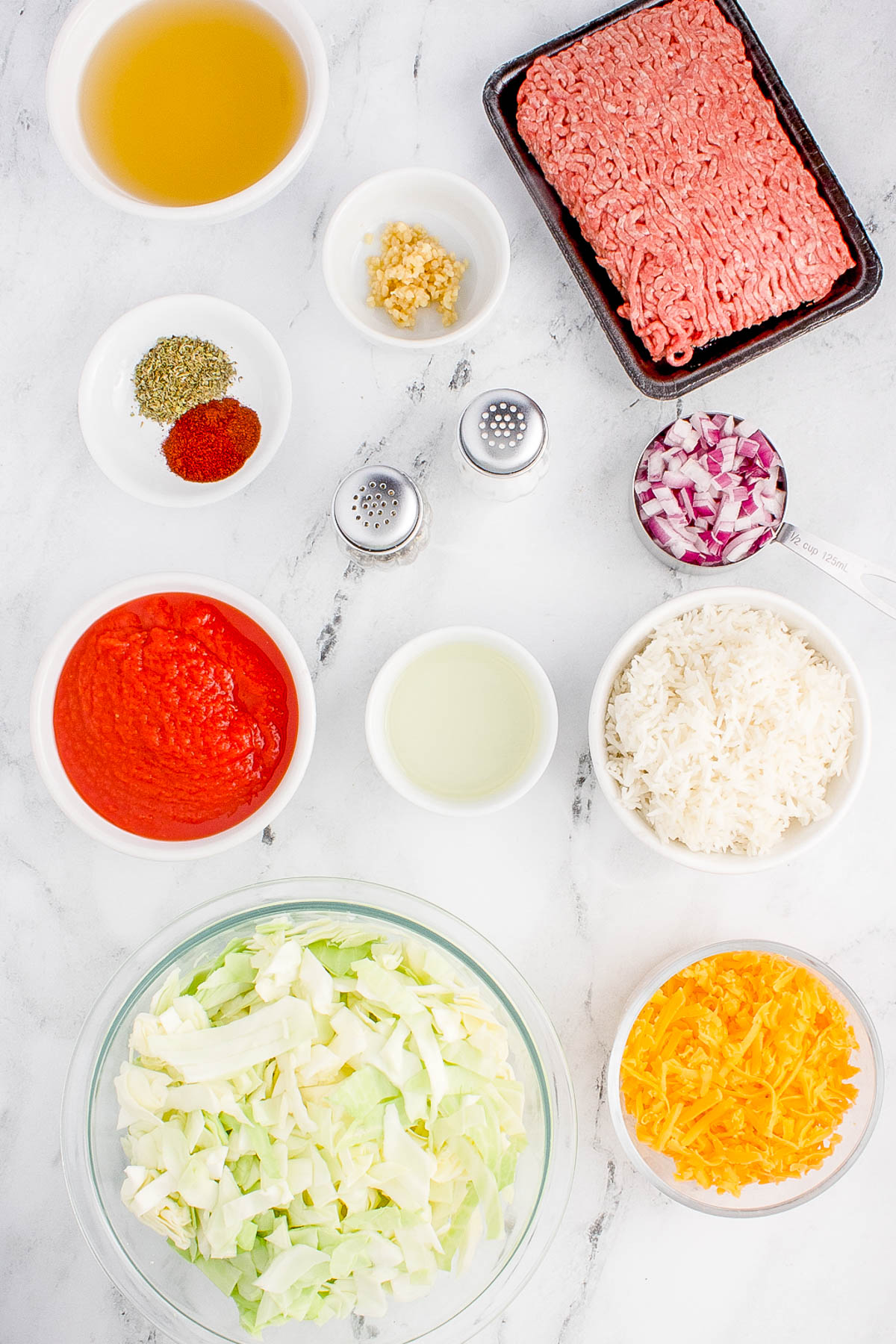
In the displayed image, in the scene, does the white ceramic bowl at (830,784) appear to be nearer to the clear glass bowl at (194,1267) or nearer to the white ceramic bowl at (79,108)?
the clear glass bowl at (194,1267)

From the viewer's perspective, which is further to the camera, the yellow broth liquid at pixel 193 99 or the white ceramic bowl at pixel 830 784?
the yellow broth liquid at pixel 193 99

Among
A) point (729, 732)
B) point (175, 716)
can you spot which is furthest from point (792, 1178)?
point (175, 716)

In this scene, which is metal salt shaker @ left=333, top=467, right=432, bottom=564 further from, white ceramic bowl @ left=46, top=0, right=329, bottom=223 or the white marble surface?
white ceramic bowl @ left=46, top=0, right=329, bottom=223

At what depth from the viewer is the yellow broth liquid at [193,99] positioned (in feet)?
6.05

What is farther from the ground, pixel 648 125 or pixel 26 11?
pixel 26 11

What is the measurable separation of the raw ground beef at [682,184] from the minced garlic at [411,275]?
27 centimetres

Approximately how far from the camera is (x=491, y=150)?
1973 mm

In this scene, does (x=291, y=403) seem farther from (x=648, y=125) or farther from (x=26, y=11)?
(x=26, y=11)

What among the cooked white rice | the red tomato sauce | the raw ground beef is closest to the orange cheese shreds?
→ the cooked white rice

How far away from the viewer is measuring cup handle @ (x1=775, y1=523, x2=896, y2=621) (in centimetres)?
179

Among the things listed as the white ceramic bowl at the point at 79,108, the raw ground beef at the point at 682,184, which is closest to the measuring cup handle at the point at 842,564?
the raw ground beef at the point at 682,184

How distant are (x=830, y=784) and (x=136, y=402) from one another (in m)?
1.51

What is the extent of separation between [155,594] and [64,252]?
0.78m

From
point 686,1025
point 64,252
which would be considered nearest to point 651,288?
point 64,252
